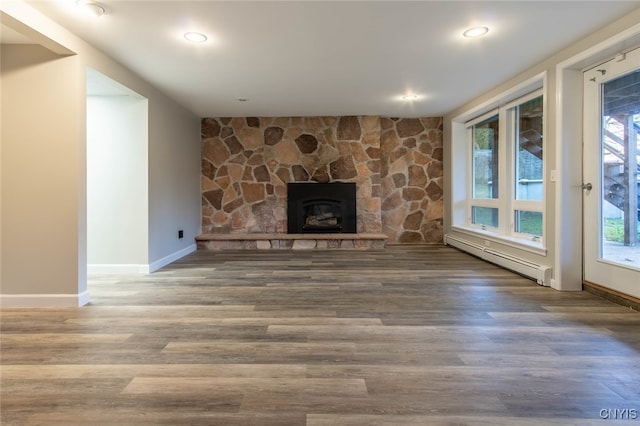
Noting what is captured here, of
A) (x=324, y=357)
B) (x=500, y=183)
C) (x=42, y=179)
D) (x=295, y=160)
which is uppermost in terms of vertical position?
(x=295, y=160)

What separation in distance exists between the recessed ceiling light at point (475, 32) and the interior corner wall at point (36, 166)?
3019 millimetres

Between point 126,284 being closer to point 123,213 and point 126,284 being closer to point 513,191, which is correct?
point 123,213

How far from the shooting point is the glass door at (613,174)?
2.53m

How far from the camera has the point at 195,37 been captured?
8.63 ft

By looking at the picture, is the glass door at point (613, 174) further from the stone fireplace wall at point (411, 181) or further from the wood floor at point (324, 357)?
the stone fireplace wall at point (411, 181)

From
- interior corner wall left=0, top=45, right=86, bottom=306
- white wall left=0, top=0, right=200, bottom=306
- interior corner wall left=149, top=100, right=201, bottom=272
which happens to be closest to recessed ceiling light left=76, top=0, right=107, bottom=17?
white wall left=0, top=0, right=200, bottom=306

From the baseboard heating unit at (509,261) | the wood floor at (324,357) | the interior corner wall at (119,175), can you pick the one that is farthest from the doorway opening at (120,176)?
the baseboard heating unit at (509,261)

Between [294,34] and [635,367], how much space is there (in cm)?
287

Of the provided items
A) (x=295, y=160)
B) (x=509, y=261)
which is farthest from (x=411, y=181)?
(x=509, y=261)

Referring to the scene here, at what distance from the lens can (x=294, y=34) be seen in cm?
260

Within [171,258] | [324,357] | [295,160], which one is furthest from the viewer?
[295,160]

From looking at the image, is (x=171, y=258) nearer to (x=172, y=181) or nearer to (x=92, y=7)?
(x=172, y=181)

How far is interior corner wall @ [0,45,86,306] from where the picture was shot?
2.56 m

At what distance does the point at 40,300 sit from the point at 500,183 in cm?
489
